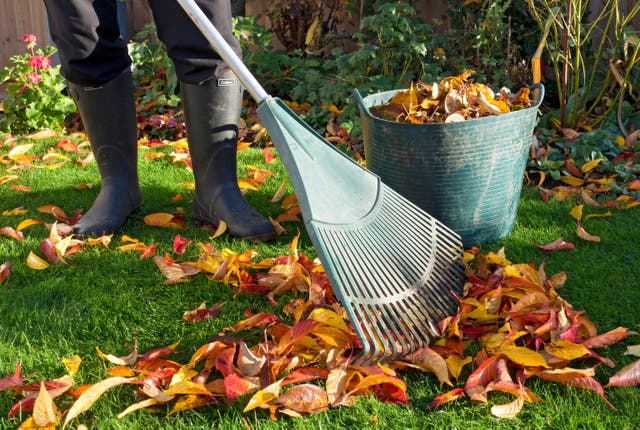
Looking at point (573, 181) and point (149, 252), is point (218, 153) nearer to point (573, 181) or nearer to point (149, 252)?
point (149, 252)

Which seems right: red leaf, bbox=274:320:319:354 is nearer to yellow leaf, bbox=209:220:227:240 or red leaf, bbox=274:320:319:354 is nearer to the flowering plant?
yellow leaf, bbox=209:220:227:240

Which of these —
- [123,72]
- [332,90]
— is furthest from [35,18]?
[123,72]

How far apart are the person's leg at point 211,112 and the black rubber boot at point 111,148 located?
11.1 inches

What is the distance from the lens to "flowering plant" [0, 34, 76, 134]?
4477 mm

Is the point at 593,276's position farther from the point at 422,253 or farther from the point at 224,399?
the point at 224,399

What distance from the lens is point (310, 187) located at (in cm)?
194

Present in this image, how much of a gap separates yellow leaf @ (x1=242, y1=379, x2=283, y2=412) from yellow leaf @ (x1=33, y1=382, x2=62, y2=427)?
1.39ft

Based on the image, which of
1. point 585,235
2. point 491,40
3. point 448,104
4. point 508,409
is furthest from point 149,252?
point 491,40

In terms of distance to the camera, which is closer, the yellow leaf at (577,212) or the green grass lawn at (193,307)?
the green grass lawn at (193,307)

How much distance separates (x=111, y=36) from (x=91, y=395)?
1.50 m

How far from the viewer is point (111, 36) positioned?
2734 mm

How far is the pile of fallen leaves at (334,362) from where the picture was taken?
1.72m

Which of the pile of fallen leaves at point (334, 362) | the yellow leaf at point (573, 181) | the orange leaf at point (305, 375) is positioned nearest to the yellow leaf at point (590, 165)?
the yellow leaf at point (573, 181)

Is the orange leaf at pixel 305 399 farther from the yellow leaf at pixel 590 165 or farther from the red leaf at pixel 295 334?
the yellow leaf at pixel 590 165
